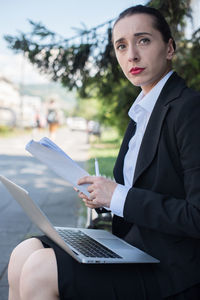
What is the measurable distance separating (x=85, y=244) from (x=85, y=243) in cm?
1

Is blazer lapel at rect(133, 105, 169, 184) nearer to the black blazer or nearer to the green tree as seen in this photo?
the black blazer

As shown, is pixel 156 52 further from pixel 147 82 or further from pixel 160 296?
pixel 160 296

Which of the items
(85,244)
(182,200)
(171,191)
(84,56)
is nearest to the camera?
(182,200)

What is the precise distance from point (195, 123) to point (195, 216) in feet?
1.14

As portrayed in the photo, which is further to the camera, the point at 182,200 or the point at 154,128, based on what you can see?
the point at 154,128

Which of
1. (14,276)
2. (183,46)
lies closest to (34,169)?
(183,46)

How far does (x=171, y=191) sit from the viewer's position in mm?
1527

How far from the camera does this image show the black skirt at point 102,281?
1.43 m

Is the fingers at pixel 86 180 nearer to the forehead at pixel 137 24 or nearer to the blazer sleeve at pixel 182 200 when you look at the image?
the blazer sleeve at pixel 182 200

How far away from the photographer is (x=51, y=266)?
1454 millimetres

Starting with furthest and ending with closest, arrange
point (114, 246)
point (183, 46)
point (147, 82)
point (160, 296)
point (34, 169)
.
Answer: point (34, 169) < point (183, 46) < point (147, 82) < point (114, 246) < point (160, 296)

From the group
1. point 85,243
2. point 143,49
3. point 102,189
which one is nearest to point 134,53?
point 143,49

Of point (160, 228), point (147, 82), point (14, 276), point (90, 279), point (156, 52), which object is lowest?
point (14, 276)

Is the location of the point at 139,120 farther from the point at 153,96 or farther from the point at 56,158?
the point at 56,158
